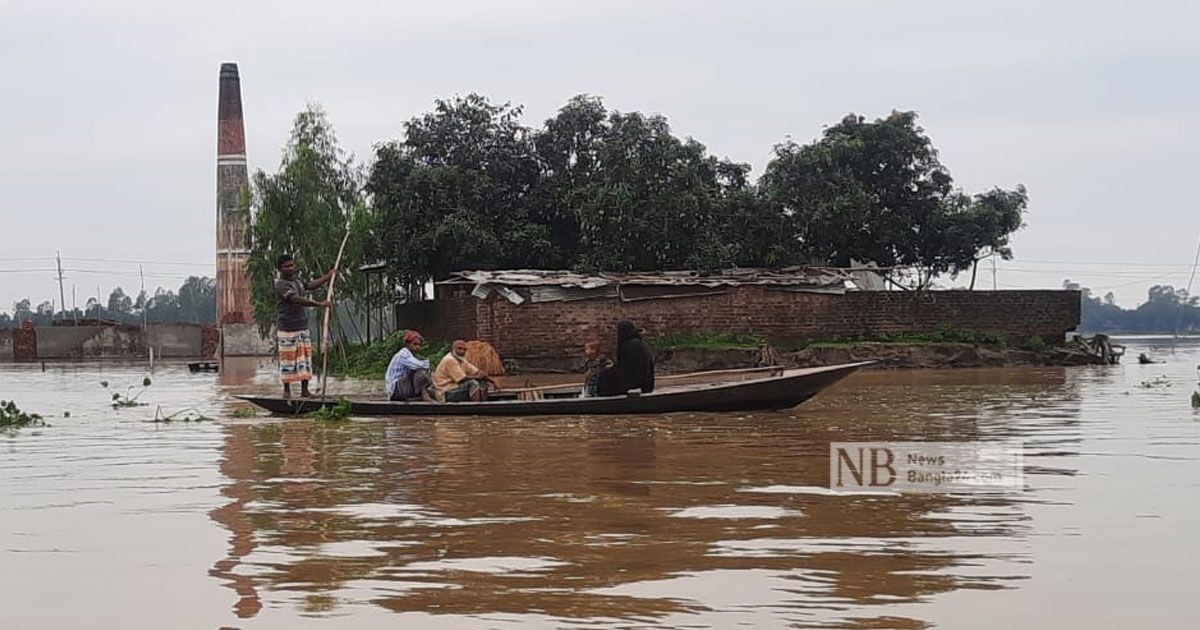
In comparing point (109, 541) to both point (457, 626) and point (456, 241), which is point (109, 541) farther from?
point (456, 241)

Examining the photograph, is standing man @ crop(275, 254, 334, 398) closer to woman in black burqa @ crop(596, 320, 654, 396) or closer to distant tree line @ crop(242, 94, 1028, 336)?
woman in black burqa @ crop(596, 320, 654, 396)

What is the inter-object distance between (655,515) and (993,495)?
1947 mm

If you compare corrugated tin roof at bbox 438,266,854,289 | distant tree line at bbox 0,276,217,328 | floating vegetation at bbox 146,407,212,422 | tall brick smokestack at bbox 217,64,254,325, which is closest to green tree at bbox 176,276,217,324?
distant tree line at bbox 0,276,217,328

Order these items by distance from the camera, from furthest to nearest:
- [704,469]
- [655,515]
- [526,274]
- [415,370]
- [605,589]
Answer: [526,274] → [415,370] → [704,469] → [655,515] → [605,589]

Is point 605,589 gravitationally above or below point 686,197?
below

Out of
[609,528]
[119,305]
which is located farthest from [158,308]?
[609,528]

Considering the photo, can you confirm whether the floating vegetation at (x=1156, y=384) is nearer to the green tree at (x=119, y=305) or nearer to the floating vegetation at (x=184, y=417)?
the floating vegetation at (x=184, y=417)

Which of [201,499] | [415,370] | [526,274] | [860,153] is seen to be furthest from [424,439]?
[860,153]

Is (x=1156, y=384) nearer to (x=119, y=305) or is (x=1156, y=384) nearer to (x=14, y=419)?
(x=14, y=419)

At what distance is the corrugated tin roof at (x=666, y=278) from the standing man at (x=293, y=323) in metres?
11.0

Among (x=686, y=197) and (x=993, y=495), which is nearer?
(x=993, y=495)

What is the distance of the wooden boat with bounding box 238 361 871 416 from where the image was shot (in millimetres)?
13555

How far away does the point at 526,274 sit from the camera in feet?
88.5

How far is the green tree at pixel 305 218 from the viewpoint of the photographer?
3388 cm
